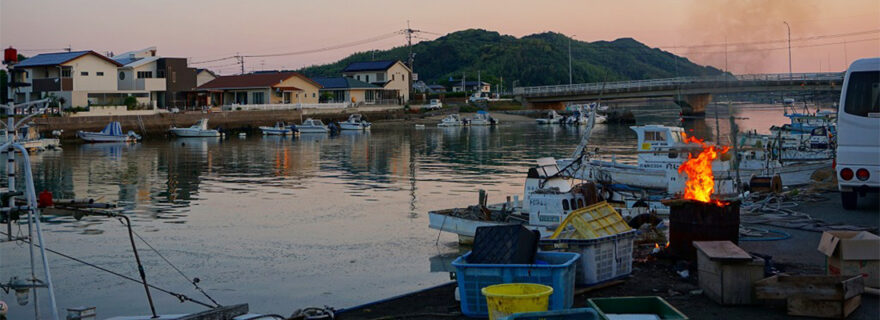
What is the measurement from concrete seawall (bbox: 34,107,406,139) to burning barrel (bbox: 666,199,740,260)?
53070 mm

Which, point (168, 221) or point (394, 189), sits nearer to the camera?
point (168, 221)

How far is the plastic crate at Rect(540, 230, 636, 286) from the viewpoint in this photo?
9.63m

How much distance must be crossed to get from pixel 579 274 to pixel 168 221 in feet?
49.4

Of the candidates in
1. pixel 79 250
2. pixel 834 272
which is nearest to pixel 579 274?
pixel 834 272

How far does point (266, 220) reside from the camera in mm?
21891

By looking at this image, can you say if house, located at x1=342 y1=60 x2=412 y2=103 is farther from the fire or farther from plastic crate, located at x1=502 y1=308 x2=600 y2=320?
plastic crate, located at x1=502 y1=308 x2=600 y2=320

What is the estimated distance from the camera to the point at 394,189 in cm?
2883

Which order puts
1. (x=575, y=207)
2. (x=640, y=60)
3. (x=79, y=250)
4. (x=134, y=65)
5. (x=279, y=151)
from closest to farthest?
(x=575, y=207) → (x=79, y=250) → (x=279, y=151) → (x=134, y=65) → (x=640, y=60)

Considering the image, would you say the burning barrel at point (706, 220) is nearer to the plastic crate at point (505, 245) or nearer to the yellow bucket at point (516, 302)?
the plastic crate at point (505, 245)

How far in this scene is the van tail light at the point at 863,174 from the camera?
1355 centimetres

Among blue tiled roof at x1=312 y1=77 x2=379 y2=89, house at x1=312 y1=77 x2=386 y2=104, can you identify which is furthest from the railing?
blue tiled roof at x1=312 y1=77 x2=379 y2=89

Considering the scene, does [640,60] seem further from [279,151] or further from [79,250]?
[79,250]

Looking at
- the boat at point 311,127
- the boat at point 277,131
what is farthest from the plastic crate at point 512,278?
the boat at point 311,127

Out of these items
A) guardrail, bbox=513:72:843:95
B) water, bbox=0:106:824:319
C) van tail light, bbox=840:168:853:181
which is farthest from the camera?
water, bbox=0:106:824:319
